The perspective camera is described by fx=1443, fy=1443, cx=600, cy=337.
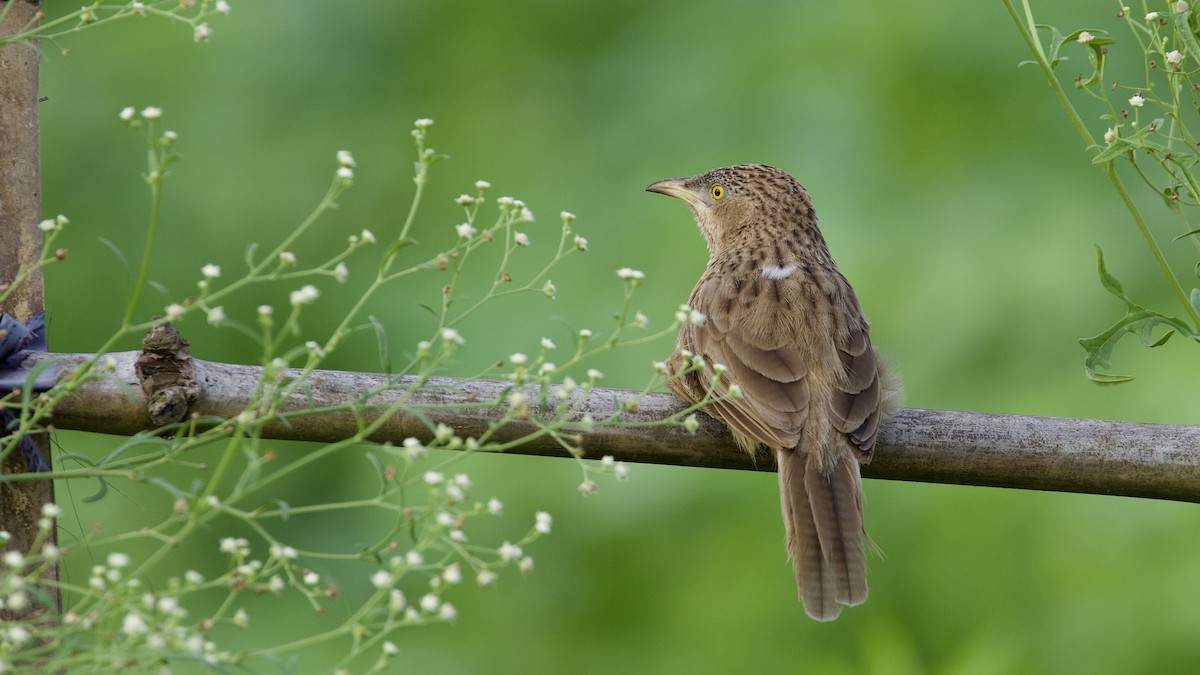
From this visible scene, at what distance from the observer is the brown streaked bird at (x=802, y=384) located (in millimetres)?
3578

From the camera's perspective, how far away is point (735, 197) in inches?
205

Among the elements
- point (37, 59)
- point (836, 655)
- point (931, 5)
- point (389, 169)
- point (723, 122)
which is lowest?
point (836, 655)

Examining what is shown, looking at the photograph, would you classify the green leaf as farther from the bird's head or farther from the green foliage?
the bird's head

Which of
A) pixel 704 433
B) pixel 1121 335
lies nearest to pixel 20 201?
pixel 704 433

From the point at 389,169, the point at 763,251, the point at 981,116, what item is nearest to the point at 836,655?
the point at 763,251

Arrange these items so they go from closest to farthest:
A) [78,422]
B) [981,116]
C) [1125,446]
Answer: [78,422], [1125,446], [981,116]

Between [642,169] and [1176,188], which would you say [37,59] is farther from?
[642,169]

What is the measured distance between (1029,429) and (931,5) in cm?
292

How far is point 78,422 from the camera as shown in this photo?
110 inches

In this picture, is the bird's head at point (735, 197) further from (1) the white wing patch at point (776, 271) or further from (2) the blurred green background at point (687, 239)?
(1) the white wing patch at point (776, 271)

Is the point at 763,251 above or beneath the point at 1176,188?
beneath

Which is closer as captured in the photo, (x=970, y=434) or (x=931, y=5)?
(x=970, y=434)

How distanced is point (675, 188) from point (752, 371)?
1550 mm

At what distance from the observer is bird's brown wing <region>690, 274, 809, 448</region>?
365cm
